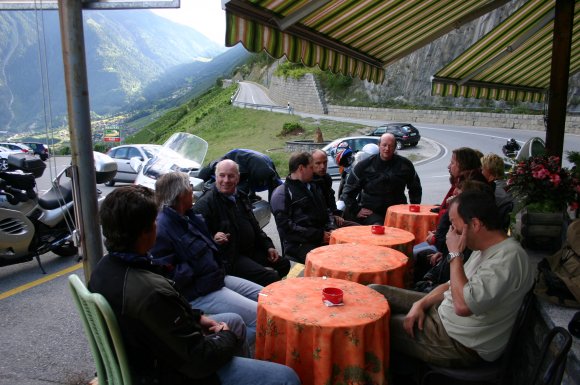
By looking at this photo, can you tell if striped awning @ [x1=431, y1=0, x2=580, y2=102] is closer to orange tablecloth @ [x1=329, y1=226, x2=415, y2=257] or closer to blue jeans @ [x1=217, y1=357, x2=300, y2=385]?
orange tablecloth @ [x1=329, y1=226, x2=415, y2=257]

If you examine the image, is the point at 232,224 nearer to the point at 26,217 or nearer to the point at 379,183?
the point at 379,183

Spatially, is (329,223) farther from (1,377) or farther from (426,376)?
(1,377)

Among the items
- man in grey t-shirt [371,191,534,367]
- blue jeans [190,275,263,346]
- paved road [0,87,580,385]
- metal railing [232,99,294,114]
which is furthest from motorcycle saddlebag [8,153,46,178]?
metal railing [232,99,294,114]

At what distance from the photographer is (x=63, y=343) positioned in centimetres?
403

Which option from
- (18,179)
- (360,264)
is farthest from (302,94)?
(360,264)

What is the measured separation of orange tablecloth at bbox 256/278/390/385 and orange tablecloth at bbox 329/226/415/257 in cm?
156

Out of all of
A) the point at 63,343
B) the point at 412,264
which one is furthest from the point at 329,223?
the point at 63,343

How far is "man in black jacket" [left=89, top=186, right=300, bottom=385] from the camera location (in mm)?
Result: 1869

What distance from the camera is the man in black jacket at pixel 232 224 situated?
3945mm

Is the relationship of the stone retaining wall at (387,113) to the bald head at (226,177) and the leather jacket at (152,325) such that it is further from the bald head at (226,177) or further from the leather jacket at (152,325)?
the leather jacket at (152,325)

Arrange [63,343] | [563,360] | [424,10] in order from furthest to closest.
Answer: [424,10] < [63,343] < [563,360]

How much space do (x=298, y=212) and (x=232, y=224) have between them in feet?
3.17

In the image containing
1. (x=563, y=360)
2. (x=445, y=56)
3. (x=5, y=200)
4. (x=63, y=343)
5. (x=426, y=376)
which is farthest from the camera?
(x=445, y=56)

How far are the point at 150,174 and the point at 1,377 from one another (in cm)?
432
